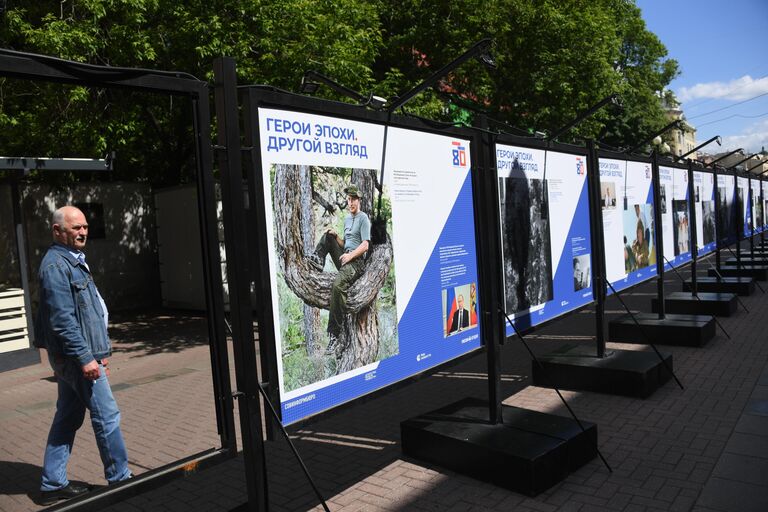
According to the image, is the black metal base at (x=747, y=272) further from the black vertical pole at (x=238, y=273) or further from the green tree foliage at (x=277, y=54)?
the black vertical pole at (x=238, y=273)

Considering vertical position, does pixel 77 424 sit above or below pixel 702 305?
above

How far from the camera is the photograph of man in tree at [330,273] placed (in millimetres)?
3188

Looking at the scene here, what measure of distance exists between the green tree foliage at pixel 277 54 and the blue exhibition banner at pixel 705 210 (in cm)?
453

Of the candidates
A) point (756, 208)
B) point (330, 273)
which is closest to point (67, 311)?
point (330, 273)

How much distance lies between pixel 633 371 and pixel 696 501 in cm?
234

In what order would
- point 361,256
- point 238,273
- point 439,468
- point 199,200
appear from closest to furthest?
point 199,200 → point 238,273 → point 361,256 → point 439,468

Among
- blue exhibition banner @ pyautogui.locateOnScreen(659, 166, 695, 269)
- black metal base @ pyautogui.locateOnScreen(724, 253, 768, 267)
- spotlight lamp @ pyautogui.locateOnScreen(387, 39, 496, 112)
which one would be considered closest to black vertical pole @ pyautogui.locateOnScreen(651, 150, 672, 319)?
blue exhibition banner @ pyautogui.locateOnScreen(659, 166, 695, 269)

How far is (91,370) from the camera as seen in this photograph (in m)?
4.21

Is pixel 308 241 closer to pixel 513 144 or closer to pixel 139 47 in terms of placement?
pixel 513 144

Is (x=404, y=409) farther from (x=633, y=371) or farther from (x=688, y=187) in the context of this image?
(x=688, y=187)

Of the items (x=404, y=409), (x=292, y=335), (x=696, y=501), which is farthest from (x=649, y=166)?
(x=292, y=335)

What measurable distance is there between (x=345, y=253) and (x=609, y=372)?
3.95m

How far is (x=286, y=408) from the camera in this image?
3180 mm

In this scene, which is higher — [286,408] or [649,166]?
[649,166]
